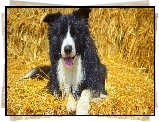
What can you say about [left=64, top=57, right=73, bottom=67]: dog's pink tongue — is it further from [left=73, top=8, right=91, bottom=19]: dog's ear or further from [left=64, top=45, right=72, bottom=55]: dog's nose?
[left=73, top=8, right=91, bottom=19]: dog's ear

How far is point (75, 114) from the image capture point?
706 centimetres

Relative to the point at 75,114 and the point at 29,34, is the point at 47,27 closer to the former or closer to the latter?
the point at 29,34

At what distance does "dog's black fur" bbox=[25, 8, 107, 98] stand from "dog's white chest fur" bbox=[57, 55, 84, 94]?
25 mm

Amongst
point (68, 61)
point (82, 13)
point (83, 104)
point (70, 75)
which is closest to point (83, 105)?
point (83, 104)

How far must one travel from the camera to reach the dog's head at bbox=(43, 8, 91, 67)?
698 centimetres

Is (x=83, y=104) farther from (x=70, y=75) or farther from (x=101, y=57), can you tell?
(x=101, y=57)

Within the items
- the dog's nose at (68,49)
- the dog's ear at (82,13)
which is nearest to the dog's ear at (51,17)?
the dog's ear at (82,13)

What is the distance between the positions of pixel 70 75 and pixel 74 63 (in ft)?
0.34

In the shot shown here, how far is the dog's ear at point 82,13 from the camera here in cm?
703

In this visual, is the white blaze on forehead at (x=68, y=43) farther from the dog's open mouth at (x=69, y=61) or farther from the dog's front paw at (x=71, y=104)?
the dog's front paw at (x=71, y=104)

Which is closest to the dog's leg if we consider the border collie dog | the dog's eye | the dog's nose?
the border collie dog

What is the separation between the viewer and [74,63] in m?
7.07

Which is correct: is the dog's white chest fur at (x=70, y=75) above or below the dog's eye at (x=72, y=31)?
below

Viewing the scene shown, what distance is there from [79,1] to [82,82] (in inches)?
24.2
